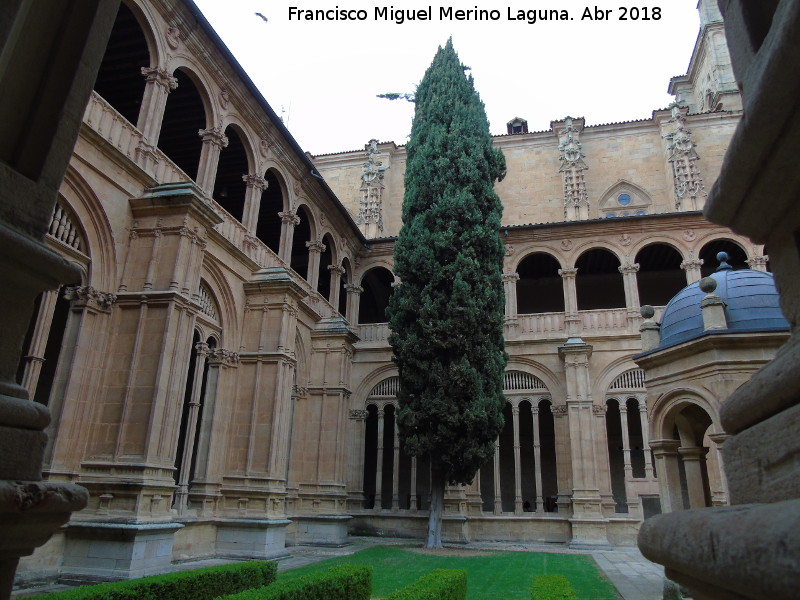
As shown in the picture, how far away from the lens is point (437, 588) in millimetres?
6395

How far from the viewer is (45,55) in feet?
7.02

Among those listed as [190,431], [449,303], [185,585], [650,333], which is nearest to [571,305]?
[449,303]

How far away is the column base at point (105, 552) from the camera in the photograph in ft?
27.5

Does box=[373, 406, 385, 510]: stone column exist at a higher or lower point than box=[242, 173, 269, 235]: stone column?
lower

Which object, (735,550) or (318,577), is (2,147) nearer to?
(735,550)

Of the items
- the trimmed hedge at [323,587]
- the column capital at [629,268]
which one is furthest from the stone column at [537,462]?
the trimmed hedge at [323,587]

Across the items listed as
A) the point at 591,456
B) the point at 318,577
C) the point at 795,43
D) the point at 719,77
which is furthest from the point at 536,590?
the point at 719,77

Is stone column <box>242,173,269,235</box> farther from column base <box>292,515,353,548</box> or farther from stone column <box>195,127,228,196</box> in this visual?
column base <box>292,515,353,548</box>

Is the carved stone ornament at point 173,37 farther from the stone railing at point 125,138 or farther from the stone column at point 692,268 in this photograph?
the stone column at point 692,268

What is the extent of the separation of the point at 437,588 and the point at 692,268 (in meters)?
16.6

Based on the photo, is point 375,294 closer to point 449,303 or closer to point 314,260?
point 314,260

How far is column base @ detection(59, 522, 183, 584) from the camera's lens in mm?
8383

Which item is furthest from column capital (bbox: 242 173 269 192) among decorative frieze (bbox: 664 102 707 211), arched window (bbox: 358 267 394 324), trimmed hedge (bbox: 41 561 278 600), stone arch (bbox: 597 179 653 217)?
decorative frieze (bbox: 664 102 707 211)

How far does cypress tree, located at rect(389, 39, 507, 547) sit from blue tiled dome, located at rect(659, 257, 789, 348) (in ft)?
25.8
